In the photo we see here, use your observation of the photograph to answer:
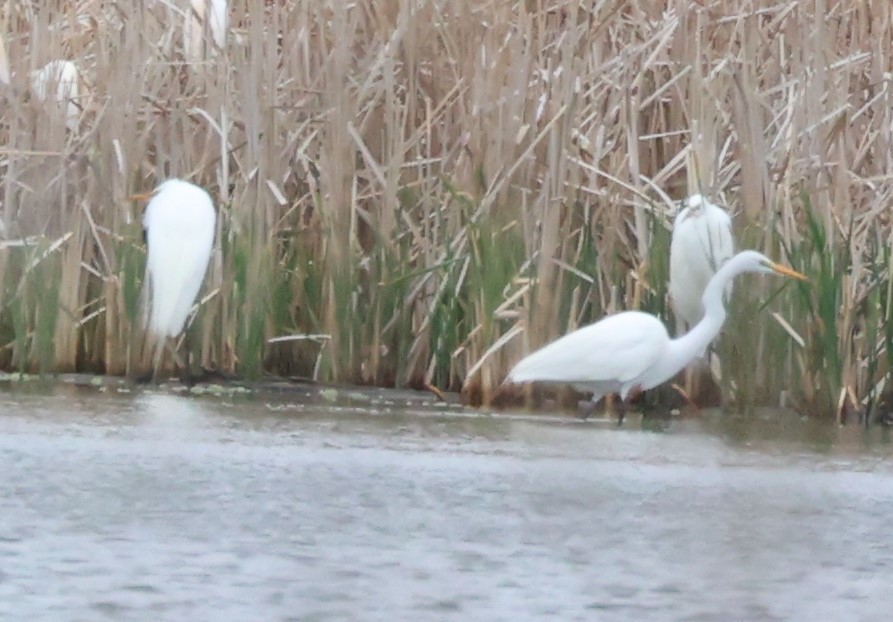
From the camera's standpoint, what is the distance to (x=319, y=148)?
7.52 meters

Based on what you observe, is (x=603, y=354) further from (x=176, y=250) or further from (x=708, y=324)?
(x=176, y=250)

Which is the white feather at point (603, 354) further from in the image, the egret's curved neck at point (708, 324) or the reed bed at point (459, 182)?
the reed bed at point (459, 182)

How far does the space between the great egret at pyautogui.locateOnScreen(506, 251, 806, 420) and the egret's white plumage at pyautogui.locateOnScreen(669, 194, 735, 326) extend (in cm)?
16

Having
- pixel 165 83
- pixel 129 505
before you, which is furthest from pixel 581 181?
pixel 129 505

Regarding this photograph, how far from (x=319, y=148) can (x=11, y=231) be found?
1.15 meters

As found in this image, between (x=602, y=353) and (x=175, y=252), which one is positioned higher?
(x=175, y=252)

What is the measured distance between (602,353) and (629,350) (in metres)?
0.10

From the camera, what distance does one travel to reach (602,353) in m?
6.69

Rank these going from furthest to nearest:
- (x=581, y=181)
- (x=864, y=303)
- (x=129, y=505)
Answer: (x=581, y=181), (x=864, y=303), (x=129, y=505)

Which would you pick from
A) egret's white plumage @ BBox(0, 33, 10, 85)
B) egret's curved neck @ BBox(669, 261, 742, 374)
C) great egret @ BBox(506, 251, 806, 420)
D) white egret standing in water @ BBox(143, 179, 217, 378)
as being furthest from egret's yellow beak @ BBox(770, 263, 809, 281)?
egret's white plumage @ BBox(0, 33, 10, 85)

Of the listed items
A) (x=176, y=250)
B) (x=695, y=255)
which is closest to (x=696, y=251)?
(x=695, y=255)

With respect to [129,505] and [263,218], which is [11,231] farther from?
[129,505]

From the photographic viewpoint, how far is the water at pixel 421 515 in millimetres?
3586

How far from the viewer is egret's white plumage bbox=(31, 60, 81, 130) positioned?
7.38 meters
